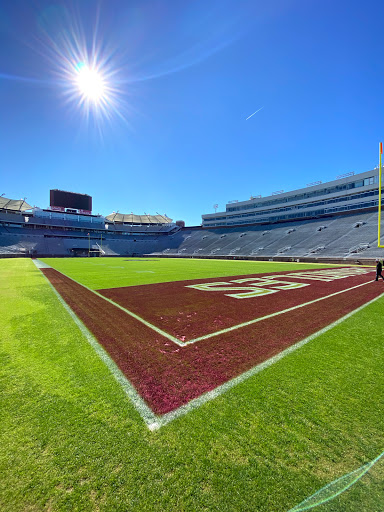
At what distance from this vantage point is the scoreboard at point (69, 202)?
224ft

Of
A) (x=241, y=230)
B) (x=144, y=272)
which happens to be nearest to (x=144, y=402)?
(x=144, y=272)

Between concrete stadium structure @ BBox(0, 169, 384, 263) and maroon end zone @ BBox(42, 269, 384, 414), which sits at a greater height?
concrete stadium structure @ BBox(0, 169, 384, 263)

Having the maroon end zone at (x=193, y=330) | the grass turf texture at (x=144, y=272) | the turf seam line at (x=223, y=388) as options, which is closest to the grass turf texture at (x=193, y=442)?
the turf seam line at (x=223, y=388)

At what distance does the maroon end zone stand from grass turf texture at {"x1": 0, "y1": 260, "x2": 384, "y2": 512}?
0.42 metres

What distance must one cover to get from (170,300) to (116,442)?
6.01 meters

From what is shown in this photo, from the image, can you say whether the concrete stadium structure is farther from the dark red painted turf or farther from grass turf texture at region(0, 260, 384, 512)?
grass turf texture at region(0, 260, 384, 512)

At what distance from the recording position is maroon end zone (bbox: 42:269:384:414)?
3207 millimetres

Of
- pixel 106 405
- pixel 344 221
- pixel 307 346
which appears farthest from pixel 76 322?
pixel 344 221

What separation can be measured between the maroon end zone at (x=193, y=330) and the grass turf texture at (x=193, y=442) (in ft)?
1.37

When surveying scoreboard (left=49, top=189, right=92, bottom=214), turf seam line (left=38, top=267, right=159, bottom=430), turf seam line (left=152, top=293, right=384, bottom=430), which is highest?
scoreboard (left=49, top=189, right=92, bottom=214)

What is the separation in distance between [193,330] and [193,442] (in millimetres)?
2979

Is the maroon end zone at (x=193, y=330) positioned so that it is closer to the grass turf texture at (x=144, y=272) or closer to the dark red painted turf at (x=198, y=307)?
the dark red painted turf at (x=198, y=307)

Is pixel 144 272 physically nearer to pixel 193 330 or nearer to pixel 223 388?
pixel 193 330

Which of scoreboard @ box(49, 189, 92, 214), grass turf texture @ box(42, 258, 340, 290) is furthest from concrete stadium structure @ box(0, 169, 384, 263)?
grass turf texture @ box(42, 258, 340, 290)
